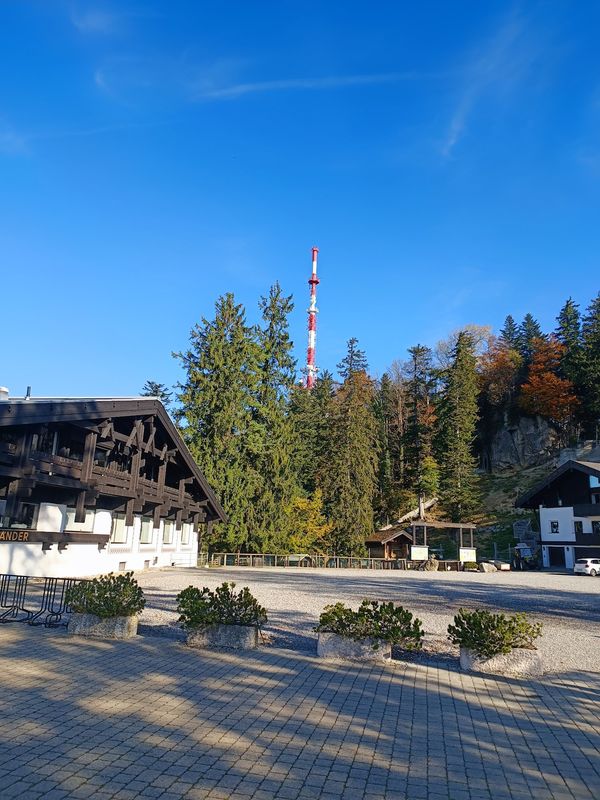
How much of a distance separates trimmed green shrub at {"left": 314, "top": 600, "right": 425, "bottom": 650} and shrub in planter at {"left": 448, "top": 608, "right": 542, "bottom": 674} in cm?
74

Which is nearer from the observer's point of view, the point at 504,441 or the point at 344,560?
the point at 344,560

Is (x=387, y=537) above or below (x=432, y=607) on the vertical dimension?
above

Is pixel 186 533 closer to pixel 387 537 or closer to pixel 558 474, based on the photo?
pixel 387 537

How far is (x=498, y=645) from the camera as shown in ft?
28.3

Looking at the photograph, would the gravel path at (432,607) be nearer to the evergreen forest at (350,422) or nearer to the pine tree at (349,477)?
the evergreen forest at (350,422)

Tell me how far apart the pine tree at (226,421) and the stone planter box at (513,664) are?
3007cm

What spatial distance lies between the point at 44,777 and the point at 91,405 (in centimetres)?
1347

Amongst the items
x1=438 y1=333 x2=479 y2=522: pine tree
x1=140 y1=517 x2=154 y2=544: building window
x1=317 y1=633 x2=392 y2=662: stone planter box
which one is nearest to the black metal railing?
x1=317 y1=633 x2=392 y2=662: stone planter box

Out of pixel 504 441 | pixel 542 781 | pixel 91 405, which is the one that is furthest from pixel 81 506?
pixel 504 441

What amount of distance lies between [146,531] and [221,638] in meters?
18.5

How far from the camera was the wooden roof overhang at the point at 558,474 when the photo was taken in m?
42.2

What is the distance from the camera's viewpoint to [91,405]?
659 inches

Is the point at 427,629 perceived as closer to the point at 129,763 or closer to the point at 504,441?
the point at 129,763

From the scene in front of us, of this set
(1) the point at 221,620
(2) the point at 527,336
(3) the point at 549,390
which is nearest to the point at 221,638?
(1) the point at 221,620
